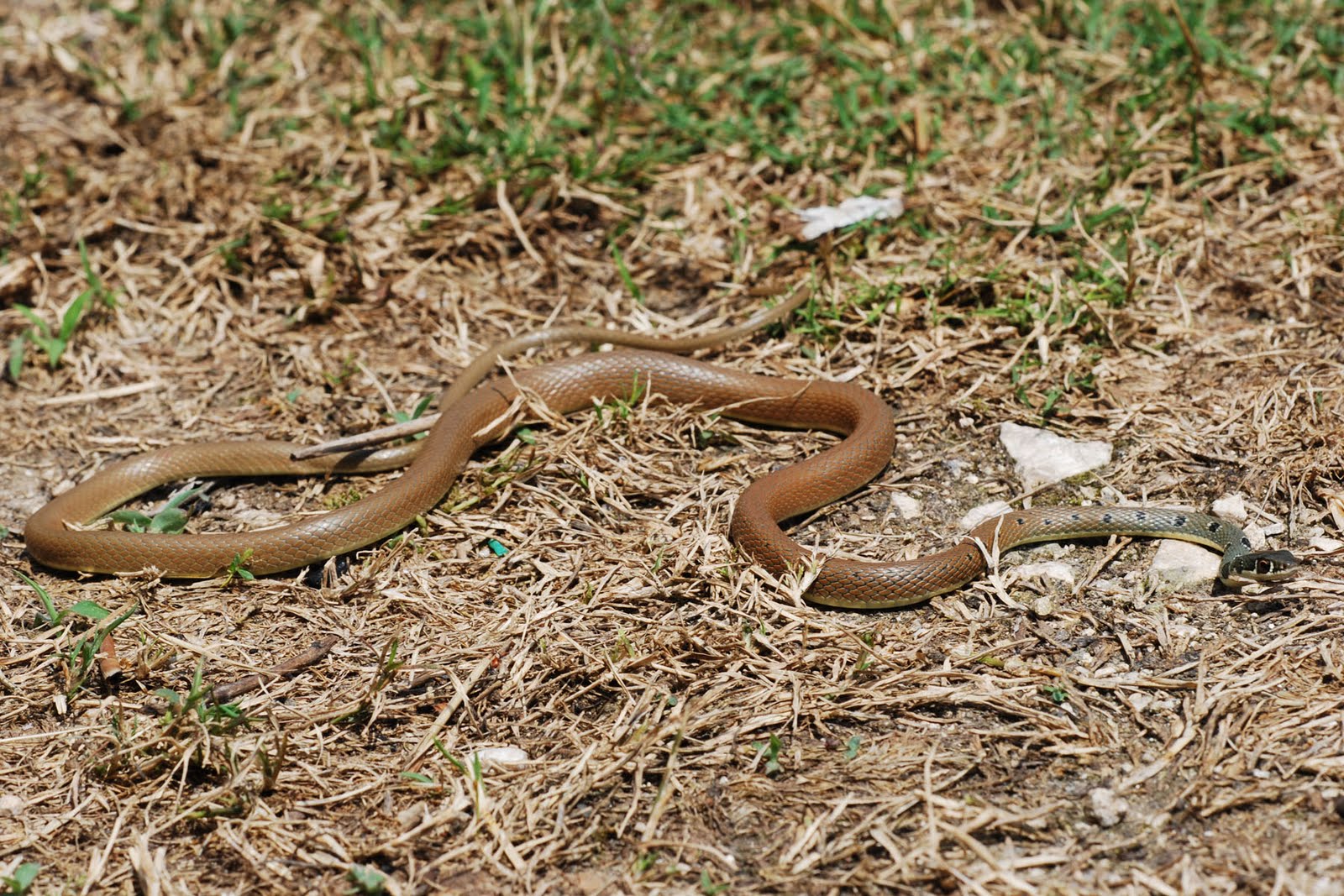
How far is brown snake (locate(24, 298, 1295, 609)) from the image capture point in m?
5.27

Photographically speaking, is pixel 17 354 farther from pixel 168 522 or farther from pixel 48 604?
pixel 48 604

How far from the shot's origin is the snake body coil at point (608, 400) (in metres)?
5.26

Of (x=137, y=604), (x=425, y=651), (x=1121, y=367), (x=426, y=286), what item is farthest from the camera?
(x=426, y=286)

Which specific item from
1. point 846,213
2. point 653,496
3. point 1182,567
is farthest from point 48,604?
point 1182,567

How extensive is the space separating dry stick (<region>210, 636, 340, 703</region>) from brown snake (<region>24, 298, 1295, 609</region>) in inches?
24.2

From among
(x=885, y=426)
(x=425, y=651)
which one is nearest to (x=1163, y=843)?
(x=885, y=426)

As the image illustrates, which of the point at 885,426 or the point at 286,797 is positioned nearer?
the point at 286,797

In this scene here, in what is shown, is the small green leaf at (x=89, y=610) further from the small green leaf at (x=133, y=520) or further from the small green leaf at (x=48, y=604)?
the small green leaf at (x=133, y=520)

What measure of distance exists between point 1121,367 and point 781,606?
2593 millimetres

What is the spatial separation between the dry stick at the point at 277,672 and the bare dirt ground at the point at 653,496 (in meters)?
0.05

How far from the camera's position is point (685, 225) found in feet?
25.3

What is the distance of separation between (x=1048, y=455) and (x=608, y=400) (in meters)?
2.35

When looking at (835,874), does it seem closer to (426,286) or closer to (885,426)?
(885,426)

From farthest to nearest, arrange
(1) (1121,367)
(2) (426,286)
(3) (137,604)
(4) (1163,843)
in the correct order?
(2) (426,286) → (1) (1121,367) → (3) (137,604) → (4) (1163,843)
